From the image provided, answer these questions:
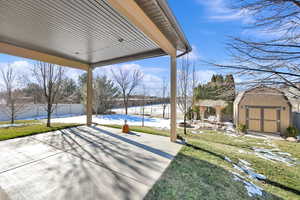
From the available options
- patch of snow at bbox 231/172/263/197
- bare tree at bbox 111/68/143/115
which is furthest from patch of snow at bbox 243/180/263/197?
bare tree at bbox 111/68/143/115

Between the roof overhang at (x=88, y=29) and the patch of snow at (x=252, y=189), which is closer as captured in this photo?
the patch of snow at (x=252, y=189)

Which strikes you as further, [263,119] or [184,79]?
[263,119]

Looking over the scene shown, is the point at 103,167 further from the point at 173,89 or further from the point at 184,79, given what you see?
the point at 184,79

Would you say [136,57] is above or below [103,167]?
above

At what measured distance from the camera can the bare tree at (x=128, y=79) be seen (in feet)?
45.0

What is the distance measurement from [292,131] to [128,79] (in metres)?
13.7

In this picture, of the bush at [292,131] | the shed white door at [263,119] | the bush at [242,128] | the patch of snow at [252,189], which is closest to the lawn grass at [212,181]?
the patch of snow at [252,189]

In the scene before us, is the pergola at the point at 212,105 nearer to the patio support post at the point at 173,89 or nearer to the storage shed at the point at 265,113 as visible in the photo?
the storage shed at the point at 265,113

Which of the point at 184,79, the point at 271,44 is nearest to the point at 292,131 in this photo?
the point at 184,79

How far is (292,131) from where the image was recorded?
819 centimetres

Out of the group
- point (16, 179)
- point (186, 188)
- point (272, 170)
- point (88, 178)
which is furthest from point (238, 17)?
point (16, 179)

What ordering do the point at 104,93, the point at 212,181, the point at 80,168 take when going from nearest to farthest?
1. the point at 212,181
2. the point at 80,168
3. the point at 104,93

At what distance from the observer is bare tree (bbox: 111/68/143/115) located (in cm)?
1371

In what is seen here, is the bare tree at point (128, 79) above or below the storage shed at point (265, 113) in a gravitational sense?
above
